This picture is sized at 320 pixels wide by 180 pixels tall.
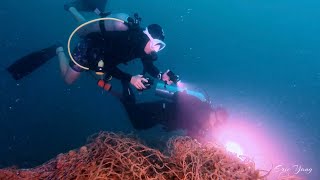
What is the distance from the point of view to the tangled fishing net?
3.10 m

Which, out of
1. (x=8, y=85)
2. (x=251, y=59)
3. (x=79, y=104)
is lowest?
(x=8, y=85)

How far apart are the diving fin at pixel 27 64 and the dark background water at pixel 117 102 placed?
4.48 meters

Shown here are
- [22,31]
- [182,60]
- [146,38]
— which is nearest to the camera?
[146,38]

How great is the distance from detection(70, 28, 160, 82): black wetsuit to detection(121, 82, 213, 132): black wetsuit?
2.25ft

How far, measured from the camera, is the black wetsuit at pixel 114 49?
6.15 meters

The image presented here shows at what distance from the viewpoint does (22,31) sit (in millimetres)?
20375

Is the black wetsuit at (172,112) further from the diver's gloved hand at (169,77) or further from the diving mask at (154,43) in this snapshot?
the diving mask at (154,43)

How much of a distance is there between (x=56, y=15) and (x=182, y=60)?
15.1 meters

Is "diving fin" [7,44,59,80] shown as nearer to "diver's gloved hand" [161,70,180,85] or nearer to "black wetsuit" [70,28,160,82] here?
"black wetsuit" [70,28,160,82]

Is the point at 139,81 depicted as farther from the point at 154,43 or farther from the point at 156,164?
the point at 156,164

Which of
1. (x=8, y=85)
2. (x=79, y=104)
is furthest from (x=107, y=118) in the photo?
(x=8, y=85)

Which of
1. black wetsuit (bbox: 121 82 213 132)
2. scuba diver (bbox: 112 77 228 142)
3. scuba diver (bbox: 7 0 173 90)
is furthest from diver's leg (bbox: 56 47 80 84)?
black wetsuit (bbox: 121 82 213 132)

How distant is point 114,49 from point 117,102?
1057 cm

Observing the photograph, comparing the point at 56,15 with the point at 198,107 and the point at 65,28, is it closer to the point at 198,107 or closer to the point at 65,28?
the point at 65,28
